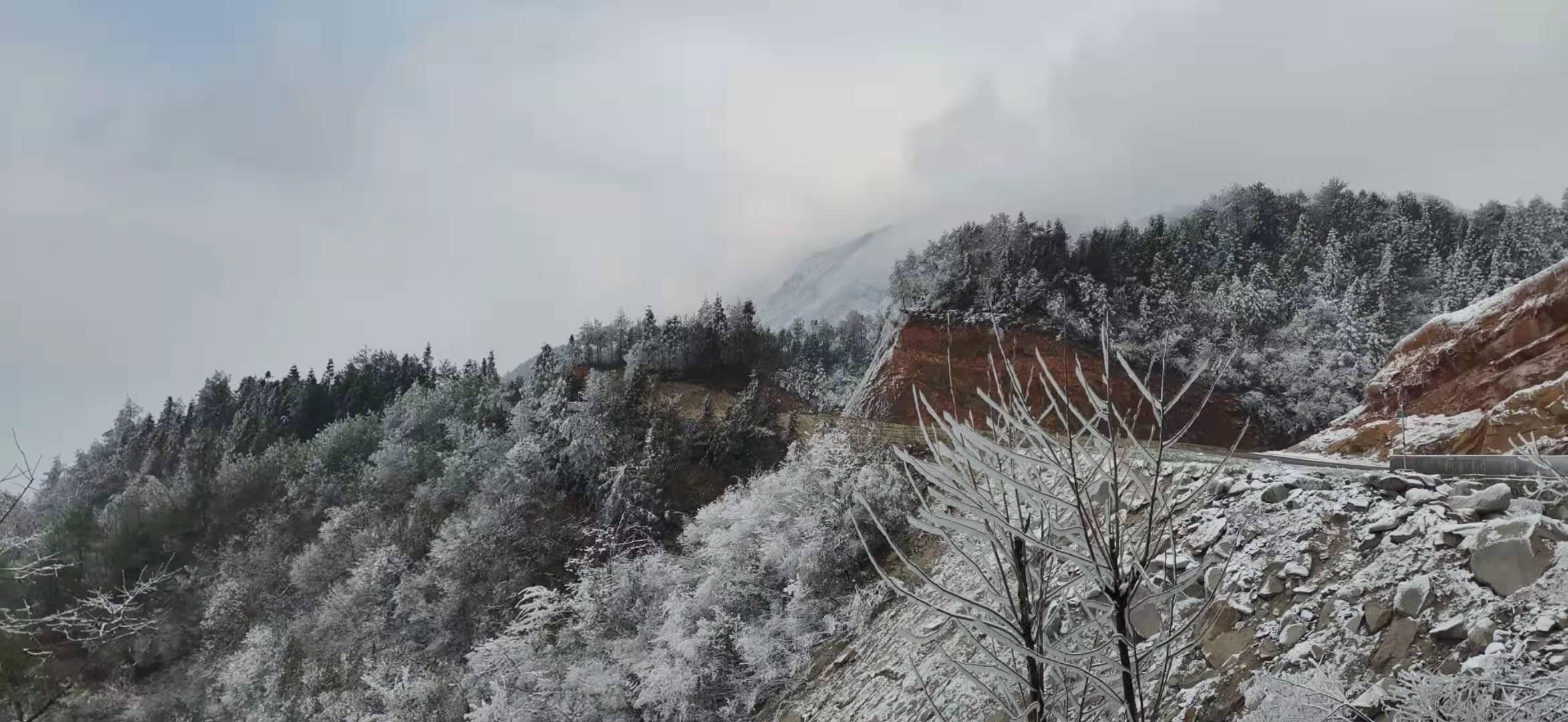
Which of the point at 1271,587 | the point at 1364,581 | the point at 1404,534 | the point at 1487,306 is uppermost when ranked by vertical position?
the point at 1487,306

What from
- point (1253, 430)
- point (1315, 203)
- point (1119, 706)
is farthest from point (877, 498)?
point (1315, 203)

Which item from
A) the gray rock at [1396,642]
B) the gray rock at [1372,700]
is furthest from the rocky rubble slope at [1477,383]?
the gray rock at [1372,700]

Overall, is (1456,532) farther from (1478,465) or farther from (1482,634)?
(1478,465)

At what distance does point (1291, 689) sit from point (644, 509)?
64.0 feet

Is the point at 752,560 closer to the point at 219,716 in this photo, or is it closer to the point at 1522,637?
the point at 1522,637

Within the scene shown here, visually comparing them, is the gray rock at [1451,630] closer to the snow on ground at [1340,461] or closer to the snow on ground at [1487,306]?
the snow on ground at [1340,461]

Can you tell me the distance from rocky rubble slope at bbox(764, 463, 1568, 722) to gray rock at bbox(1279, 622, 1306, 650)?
0.03 feet

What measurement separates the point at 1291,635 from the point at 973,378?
61.5 feet

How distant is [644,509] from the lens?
927 inches

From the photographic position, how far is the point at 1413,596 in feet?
22.0

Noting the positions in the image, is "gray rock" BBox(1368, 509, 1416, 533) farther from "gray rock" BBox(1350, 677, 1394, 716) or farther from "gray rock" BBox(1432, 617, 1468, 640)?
"gray rock" BBox(1350, 677, 1394, 716)

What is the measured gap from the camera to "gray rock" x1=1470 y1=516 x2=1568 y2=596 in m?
6.28

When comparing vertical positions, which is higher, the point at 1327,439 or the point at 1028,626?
the point at 1028,626

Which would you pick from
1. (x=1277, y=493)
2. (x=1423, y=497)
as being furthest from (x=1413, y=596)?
(x=1277, y=493)
